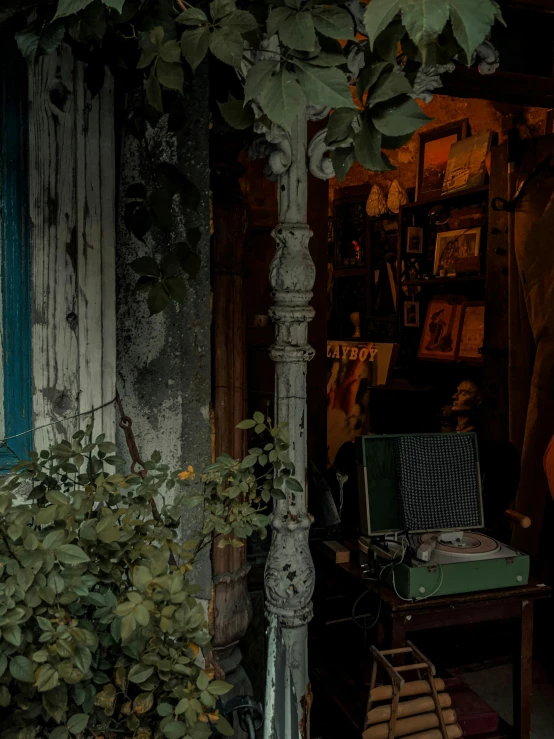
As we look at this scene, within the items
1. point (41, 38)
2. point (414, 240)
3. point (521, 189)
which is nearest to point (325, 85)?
point (41, 38)

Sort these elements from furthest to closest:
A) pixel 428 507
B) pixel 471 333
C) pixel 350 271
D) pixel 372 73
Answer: pixel 350 271 < pixel 471 333 < pixel 428 507 < pixel 372 73

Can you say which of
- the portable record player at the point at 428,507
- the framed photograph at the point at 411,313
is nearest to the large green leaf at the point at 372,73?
the portable record player at the point at 428,507

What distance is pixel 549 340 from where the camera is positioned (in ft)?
12.1

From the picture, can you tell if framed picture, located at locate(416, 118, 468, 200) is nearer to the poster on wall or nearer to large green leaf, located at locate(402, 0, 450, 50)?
the poster on wall

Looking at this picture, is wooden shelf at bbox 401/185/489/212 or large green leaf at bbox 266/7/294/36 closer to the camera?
large green leaf at bbox 266/7/294/36

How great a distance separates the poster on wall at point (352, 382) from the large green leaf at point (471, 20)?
3990 mm

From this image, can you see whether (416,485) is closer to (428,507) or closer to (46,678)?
(428,507)

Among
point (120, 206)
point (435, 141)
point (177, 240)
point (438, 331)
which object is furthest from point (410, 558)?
point (435, 141)

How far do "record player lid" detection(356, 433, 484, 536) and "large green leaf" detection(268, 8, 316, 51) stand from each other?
1663 millimetres

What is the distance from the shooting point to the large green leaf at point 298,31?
3.77ft

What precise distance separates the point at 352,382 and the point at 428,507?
2.56 metres

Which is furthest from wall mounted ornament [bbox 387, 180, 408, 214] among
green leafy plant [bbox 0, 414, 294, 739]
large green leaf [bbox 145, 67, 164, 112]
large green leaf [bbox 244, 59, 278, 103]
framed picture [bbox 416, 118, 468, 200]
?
green leafy plant [bbox 0, 414, 294, 739]

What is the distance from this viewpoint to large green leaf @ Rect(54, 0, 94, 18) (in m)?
1.17

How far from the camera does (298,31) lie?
1.16 metres
